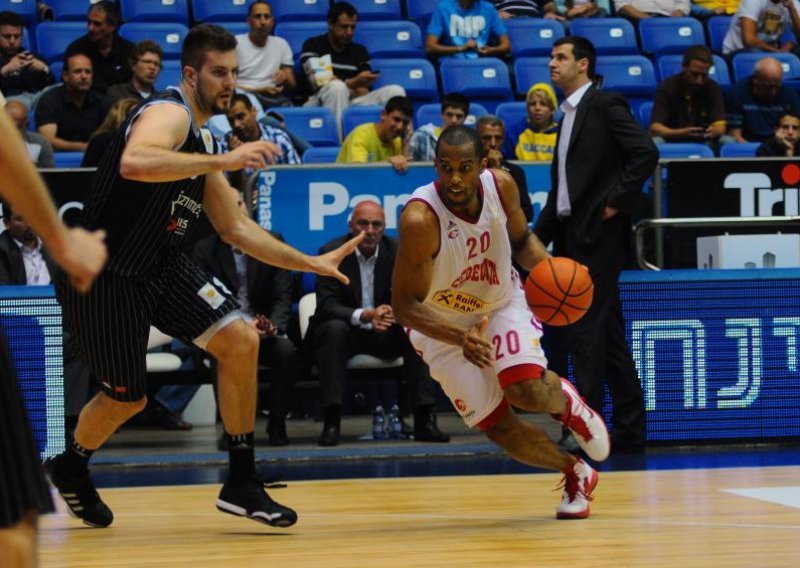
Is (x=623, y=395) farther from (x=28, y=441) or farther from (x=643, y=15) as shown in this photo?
(x=643, y=15)

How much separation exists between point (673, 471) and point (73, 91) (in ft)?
18.7

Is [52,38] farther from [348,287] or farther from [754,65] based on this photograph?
[754,65]

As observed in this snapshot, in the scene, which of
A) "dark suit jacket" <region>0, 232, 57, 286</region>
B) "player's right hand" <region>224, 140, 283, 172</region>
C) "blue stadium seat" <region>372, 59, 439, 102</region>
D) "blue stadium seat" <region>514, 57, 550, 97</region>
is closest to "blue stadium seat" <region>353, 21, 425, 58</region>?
"blue stadium seat" <region>372, 59, 439, 102</region>

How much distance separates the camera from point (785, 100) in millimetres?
12008

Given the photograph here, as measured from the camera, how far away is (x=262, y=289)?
8.81 meters

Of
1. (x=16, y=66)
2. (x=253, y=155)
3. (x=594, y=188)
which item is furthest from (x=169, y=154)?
(x=16, y=66)

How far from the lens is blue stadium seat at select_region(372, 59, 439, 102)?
483 inches

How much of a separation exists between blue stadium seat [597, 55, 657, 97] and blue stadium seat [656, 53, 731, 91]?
0.71 feet

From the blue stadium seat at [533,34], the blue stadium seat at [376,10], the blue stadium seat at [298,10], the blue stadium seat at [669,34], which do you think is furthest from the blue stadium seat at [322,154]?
the blue stadium seat at [669,34]

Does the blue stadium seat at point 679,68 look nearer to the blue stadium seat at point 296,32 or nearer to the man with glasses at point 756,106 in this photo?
the man with glasses at point 756,106

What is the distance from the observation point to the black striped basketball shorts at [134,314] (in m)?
5.16

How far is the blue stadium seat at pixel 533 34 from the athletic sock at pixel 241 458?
27.7ft

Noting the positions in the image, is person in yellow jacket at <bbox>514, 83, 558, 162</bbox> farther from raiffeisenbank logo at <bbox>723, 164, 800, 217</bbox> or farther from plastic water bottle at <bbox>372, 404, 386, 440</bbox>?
plastic water bottle at <bbox>372, 404, 386, 440</bbox>

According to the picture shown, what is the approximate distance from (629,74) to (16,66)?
5658mm
